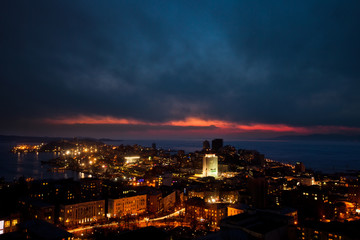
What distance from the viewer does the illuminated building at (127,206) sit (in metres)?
10.8

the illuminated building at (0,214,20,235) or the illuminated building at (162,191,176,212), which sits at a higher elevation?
the illuminated building at (0,214,20,235)

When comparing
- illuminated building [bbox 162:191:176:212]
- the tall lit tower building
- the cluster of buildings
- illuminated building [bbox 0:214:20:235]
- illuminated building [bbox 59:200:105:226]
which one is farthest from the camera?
the tall lit tower building

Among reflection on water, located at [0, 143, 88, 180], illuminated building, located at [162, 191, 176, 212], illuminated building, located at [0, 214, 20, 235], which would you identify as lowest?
reflection on water, located at [0, 143, 88, 180]

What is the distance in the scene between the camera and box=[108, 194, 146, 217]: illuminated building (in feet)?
35.4

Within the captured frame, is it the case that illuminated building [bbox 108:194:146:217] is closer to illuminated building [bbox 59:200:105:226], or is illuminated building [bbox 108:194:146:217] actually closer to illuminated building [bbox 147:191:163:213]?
illuminated building [bbox 147:191:163:213]

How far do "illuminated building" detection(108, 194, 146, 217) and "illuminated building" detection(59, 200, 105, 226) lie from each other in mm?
451

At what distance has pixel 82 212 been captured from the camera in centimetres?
994

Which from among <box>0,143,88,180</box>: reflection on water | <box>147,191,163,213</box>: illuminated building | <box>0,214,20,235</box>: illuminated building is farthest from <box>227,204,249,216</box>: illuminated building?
<box>0,143,88,180</box>: reflection on water

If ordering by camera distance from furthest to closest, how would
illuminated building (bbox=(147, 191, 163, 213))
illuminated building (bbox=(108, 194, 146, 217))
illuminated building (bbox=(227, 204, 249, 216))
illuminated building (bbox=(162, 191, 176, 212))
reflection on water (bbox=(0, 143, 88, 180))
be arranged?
reflection on water (bbox=(0, 143, 88, 180)), illuminated building (bbox=(162, 191, 176, 212)), illuminated building (bbox=(147, 191, 163, 213)), illuminated building (bbox=(108, 194, 146, 217)), illuminated building (bbox=(227, 204, 249, 216))

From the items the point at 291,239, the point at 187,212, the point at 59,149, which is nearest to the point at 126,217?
the point at 187,212

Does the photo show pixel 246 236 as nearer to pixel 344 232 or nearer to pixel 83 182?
pixel 344 232

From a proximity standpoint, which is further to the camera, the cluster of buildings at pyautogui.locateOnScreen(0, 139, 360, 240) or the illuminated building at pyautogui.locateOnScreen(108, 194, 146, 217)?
the illuminated building at pyautogui.locateOnScreen(108, 194, 146, 217)

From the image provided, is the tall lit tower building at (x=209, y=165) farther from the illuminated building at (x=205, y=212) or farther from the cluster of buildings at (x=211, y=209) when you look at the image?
the illuminated building at (x=205, y=212)

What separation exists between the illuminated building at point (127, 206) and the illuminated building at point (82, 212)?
451mm
